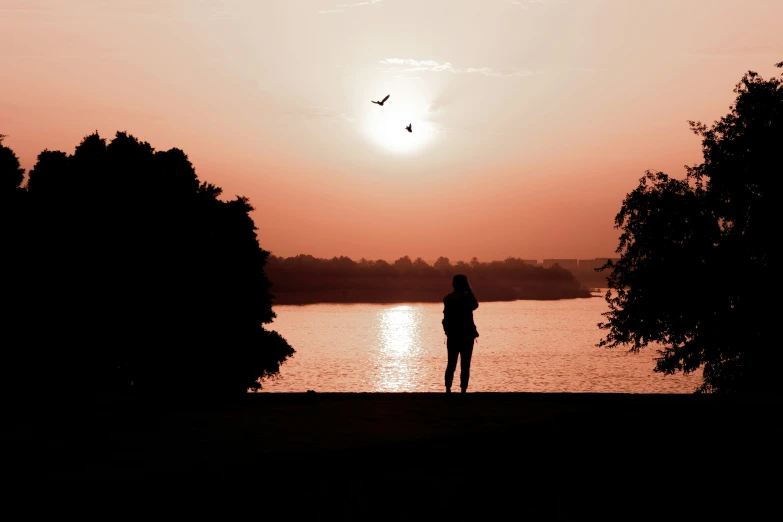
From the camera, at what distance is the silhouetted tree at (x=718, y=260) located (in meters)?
34.1

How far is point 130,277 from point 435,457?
3063 cm

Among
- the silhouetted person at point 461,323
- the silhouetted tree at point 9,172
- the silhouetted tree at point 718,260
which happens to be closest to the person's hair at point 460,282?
the silhouetted person at point 461,323

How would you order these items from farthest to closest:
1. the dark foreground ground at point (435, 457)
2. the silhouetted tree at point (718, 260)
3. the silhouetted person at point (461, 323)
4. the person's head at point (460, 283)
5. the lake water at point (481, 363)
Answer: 1. the lake water at point (481, 363)
2. the silhouetted tree at point (718, 260)
3. the silhouetted person at point (461, 323)
4. the person's head at point (460, 283)
5. the dark foreground ground at point (435, 457)

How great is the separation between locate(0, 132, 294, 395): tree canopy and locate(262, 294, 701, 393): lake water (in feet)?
101

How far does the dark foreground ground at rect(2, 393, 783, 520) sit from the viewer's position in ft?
22.3

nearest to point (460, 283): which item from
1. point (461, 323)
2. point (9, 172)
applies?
point (461, 323)

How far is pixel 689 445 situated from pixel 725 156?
96.7 ft

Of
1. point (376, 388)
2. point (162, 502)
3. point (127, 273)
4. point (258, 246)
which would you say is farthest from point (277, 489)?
point (376, 388)

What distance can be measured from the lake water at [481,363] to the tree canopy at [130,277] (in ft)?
101

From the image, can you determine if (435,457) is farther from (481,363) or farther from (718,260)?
(481,363)

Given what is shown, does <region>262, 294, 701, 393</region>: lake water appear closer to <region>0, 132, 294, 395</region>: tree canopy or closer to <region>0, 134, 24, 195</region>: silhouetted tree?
<region>0, 132, 294, 395</region>: tree canopy

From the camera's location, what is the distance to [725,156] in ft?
117

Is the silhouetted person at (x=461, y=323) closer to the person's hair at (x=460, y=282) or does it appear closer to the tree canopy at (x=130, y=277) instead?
the person's hair at (x=460, y=282)

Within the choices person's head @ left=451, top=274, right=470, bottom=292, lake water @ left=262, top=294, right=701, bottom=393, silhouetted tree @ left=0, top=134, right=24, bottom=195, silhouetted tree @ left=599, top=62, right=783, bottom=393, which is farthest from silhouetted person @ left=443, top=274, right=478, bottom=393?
lake water @ left=262, top=294, right=701, bottom=393
